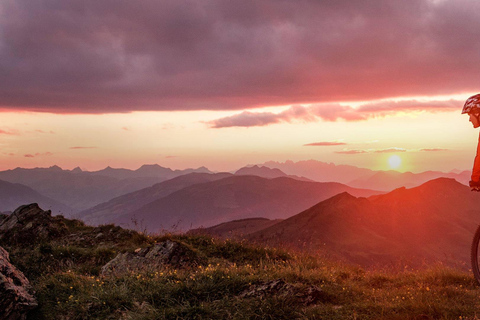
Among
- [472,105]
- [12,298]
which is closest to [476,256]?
[472,105]

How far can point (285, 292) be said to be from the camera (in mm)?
6426

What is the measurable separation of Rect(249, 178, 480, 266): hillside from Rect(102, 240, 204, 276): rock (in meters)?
77.0

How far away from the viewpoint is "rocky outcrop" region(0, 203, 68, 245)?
543 inches

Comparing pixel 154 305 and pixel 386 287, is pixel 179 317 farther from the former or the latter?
pixel 386 287

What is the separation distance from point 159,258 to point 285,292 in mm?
5200

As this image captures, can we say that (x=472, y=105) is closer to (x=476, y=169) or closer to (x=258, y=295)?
(x=476, y=169)

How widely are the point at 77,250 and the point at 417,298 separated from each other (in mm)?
10785

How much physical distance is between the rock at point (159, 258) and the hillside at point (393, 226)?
7696 cm

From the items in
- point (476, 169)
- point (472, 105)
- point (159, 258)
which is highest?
point (472, 105)

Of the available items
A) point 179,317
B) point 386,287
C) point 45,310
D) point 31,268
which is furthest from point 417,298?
point 31,268

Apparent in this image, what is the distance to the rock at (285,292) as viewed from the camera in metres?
6.39

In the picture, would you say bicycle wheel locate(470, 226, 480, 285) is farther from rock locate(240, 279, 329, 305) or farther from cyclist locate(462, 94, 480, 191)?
rock locate(240, 279, 329, 305)

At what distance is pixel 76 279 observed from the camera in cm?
811

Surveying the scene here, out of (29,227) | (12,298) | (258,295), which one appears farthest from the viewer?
(29,227)
